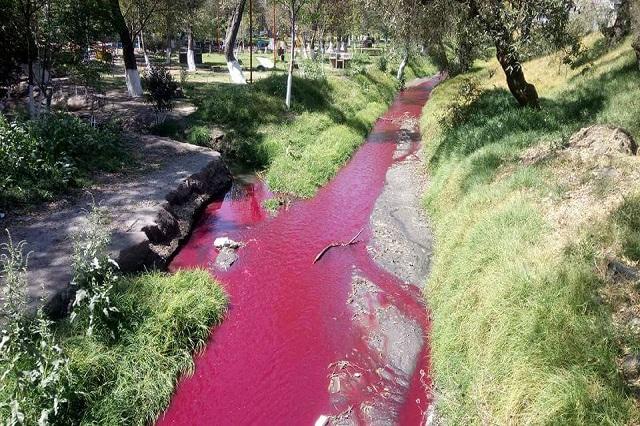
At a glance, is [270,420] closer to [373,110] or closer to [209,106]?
[209,106]

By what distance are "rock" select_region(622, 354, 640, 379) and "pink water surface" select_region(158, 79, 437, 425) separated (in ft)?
9.67

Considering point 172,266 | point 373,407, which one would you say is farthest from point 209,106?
point 373,407

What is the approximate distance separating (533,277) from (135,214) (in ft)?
31.4

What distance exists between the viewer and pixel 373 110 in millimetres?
29734

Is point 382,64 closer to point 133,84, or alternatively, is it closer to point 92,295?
point 133,84

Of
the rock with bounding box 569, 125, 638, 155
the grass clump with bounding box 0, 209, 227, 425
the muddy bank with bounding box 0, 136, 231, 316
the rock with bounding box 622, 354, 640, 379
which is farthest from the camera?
the rock with bounding box 569, 125, 638, 155

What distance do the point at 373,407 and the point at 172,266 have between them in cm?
657

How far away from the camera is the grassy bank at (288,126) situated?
18281 mm

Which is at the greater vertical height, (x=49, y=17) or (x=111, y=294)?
(x=49, y=17)

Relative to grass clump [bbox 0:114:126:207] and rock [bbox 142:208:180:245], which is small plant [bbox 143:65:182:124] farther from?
rock [bbox 142:208:180:245]

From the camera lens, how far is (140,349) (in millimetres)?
7809

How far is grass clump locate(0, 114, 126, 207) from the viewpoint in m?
12.0

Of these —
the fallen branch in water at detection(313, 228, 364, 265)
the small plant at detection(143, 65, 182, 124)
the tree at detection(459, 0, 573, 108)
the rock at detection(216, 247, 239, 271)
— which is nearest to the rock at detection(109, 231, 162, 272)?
the rock at detection(216, 247, 239, 271)

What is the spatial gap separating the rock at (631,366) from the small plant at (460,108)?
15271mm
